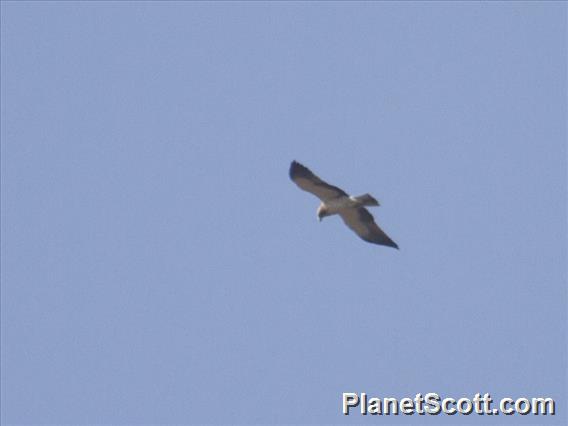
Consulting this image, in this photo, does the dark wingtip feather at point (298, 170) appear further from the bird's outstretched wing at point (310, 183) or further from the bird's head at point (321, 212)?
the bird's head at point (321, 212)

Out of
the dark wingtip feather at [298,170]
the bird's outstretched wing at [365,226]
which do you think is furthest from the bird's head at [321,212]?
the dark wingtip feather at [298,170]

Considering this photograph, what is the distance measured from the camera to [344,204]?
28.9 m

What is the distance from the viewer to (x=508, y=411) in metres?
26.0

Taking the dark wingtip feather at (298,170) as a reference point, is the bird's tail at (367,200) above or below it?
below

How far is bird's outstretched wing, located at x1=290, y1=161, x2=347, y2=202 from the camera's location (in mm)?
28578

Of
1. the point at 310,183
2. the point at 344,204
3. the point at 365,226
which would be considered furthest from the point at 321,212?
the point at 365,226

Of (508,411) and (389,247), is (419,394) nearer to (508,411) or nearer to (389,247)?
(508,411)

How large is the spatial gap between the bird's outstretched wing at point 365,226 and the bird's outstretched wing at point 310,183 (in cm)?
74

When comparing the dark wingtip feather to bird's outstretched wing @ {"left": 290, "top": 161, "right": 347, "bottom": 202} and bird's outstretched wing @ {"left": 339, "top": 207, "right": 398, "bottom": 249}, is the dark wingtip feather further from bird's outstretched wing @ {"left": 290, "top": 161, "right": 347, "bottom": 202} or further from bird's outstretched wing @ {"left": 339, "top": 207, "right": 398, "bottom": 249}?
bird's outstretched wing @ {"left": 339, "top": 207, "right": 398, "bottom": 249}

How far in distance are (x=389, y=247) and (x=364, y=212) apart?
0.89m

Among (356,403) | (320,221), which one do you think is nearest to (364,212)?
(320,221)

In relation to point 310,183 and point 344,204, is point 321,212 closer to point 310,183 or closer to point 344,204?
point 344,204

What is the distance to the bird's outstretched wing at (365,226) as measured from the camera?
29625mm

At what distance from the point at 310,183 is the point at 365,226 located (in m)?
1.76
